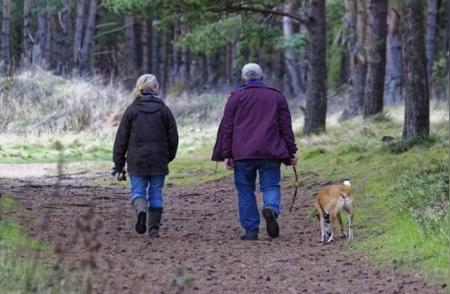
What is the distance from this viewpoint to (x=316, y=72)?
22.4m

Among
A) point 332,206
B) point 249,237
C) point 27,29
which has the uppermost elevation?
point 27,29

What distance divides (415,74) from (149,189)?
7.28 m

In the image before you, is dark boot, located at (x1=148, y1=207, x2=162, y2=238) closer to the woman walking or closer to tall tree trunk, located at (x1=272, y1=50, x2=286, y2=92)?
the woman walking

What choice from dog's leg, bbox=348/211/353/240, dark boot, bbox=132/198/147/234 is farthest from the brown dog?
dark boot, bbox=132/198/147/234

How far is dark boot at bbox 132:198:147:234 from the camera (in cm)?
1070

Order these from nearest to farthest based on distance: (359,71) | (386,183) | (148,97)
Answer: (148,97)
(386,183)
(359,71)

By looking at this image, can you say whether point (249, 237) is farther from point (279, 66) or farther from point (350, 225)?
point (279, 66)

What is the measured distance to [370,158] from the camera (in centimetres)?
1658

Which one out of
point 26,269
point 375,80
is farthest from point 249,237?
point 375,80

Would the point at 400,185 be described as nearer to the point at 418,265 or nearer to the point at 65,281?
the point at 418,265

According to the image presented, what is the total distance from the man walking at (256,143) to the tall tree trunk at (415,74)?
638cm

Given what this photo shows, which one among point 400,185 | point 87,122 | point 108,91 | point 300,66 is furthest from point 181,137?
point 300,66

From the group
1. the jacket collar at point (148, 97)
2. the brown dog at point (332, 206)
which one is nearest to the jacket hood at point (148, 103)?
the jacket collar at point (148, 97)

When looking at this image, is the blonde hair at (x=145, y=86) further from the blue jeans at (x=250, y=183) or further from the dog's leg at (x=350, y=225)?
the dog's leg at (x=350, y=225)
